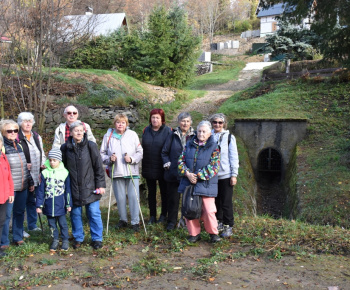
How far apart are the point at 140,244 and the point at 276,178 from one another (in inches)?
343

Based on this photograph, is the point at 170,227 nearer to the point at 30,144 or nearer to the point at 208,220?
the point at 208,220

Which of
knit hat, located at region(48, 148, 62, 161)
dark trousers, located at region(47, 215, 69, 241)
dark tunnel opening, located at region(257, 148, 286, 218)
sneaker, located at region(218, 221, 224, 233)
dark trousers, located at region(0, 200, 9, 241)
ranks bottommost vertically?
dark tunnel opening, located at region(257, 148, 286, 218)

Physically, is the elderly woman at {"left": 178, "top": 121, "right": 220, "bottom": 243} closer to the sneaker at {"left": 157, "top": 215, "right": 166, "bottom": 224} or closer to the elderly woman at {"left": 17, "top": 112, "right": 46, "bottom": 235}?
the sneaker at {"left": 157, "top": 215, "right": 166, "bottom": 224}

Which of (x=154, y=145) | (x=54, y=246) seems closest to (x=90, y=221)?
(x=54, y=246)

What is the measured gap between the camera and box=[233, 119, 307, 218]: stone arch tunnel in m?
12.5

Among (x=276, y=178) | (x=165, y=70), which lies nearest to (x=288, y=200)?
(x=276, y=178)

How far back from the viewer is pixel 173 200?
566cm

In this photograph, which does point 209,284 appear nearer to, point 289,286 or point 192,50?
point 289,286

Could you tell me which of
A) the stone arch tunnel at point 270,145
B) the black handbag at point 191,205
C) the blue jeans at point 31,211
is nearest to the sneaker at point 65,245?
the blue jeans at point 31,211

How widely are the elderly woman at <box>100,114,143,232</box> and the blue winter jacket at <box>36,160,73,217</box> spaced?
899 mm

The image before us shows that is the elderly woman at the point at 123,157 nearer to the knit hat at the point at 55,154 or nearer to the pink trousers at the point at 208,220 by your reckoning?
the knit hat at the point at 55,154

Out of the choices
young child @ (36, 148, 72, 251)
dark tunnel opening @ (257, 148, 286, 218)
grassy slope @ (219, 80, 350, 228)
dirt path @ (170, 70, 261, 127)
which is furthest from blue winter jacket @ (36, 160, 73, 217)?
dirt path @ (170, 70, 261, 127)

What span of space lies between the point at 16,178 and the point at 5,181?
47cm

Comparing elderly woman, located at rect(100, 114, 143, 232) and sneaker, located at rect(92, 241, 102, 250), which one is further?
elderly woman, located at rect(100, 114, 143, 232)
